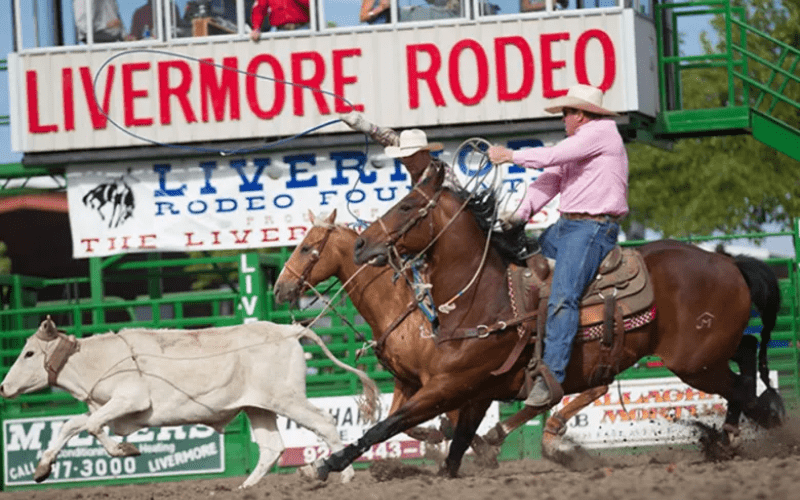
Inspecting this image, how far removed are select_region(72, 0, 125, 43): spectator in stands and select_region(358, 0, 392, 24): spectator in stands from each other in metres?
2.61

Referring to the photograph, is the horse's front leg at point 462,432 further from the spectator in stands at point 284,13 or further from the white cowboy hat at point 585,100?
the spectator in stands at point 284,13

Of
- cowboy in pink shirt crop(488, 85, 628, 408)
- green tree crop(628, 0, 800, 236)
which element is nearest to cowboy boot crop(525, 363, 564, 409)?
cowboy in pink shirt crop(488, 85, 628, 408)

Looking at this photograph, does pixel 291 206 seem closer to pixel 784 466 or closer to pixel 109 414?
pixel 109 414

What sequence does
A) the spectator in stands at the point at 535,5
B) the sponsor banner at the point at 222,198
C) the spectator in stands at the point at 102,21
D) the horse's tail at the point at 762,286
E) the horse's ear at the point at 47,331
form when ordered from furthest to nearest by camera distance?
the spectator in stands at the point at 102,21, the sponsor banner at the point at 222,198, the spectator in stands at the point at 535,5, the horse's ear at the point at 47,331, the horse's tail at the point at 762,286

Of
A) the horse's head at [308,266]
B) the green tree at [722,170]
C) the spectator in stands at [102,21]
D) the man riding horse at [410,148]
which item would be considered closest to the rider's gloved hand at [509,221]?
the man riding horse at [410,148]

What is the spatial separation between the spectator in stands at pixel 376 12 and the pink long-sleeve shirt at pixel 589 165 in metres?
6.16

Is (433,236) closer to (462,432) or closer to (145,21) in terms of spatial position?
(462,432)

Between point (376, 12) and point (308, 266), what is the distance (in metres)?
4.52

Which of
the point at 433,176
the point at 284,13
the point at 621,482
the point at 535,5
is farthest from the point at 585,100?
the point at 284,13

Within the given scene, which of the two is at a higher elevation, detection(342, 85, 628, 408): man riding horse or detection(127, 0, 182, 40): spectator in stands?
detection(127, 0, 182, 40): spectator in stands

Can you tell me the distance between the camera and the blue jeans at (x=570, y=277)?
8430mm

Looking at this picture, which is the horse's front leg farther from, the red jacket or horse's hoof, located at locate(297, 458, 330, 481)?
the red jacket

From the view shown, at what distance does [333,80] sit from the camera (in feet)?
48.1

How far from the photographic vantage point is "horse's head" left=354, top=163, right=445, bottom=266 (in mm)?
8523
